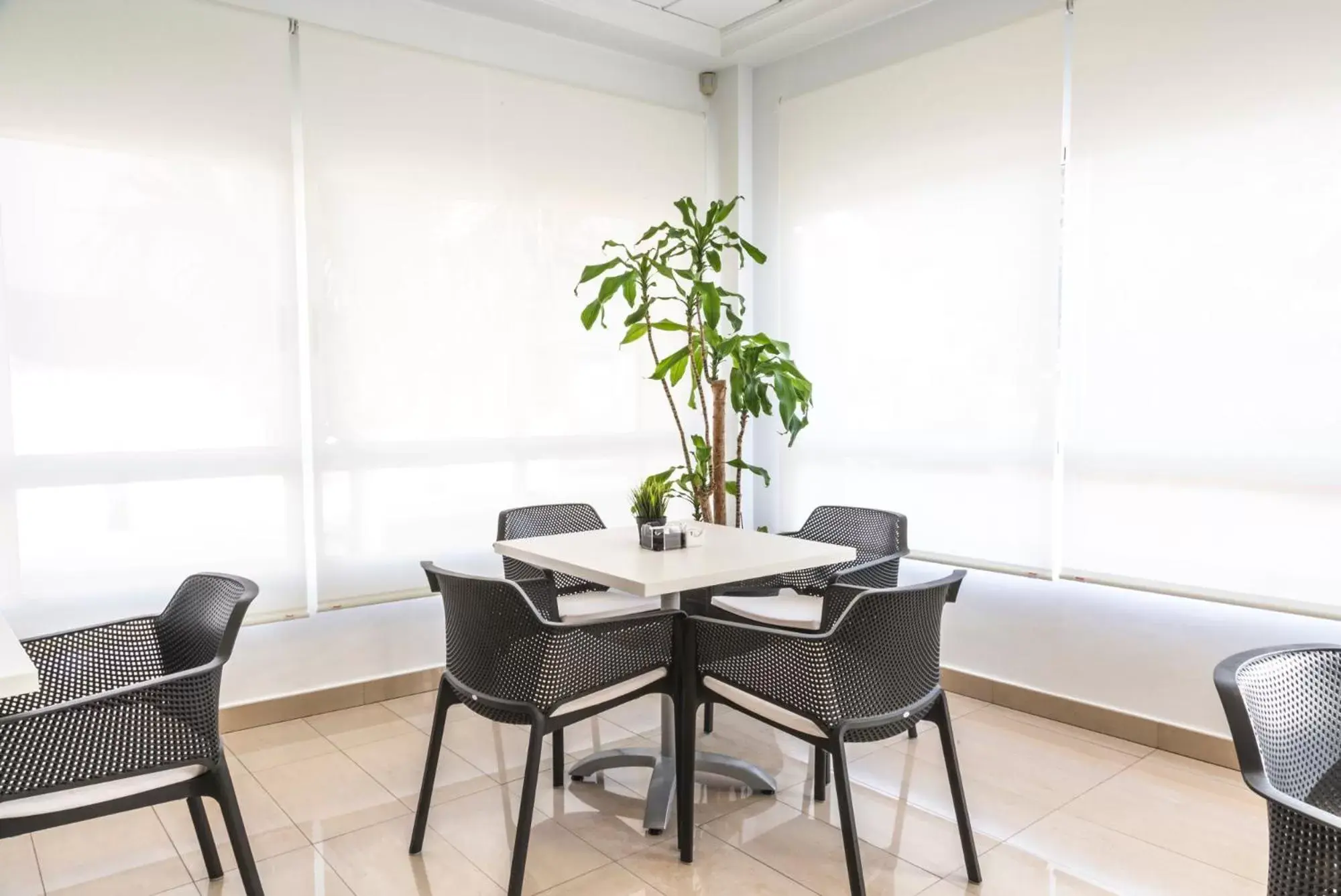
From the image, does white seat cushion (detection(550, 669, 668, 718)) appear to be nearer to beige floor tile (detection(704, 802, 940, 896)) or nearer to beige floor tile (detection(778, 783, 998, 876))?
beige floor tile (detection(704, 802, 940, 896))

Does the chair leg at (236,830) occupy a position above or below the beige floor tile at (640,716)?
above

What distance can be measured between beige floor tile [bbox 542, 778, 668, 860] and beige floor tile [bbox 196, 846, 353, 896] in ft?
2.21

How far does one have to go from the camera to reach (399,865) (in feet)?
8.42

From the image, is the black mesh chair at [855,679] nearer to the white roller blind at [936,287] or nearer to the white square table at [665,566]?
the white square table at [665,566]

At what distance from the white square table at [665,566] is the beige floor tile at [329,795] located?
66 cm

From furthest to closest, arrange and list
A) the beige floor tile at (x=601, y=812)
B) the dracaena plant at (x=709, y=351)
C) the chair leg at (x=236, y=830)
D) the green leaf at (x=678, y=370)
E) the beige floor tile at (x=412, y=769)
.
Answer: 1. the green leaf at (x=678, y=370)
2. the dracaena plant at (x=709, y=351)
3. the beige floor tile at (x=412, y=769)
4. the beige floor tile at (x=601, y=812)
5. the chair leg at (x=236, y=830)

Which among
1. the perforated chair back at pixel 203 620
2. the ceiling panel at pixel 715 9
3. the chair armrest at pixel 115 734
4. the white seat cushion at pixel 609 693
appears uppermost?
the ceiling panel at pixel 715 9

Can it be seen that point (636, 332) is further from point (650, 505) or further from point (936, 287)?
point (936, 287)

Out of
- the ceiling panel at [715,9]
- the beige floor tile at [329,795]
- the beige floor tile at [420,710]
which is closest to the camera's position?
the beige floor tile at [329,795]

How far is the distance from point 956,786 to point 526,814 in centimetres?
116

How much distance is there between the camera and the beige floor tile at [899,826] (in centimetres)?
261

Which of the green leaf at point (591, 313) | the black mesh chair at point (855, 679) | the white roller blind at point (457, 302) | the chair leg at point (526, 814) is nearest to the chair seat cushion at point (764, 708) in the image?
the black mesh chair at point (855, 679)

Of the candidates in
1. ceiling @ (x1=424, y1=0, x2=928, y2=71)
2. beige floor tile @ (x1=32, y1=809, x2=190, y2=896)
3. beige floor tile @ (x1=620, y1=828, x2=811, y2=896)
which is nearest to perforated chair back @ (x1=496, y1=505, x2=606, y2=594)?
beige floor tile @ (x1=620, y1=828, x2=811, y2=896)

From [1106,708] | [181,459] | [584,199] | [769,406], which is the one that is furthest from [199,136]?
[1106,708]
